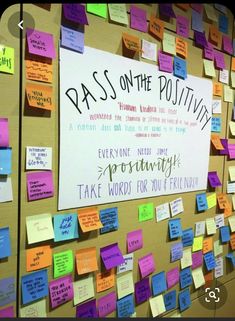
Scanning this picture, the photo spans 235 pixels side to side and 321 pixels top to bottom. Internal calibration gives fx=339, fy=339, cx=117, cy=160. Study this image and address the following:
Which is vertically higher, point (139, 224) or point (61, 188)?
point (61, 188)

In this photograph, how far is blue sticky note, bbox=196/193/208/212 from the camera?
→ 62.5 inches

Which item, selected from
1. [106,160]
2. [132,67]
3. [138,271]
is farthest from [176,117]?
[138,271]

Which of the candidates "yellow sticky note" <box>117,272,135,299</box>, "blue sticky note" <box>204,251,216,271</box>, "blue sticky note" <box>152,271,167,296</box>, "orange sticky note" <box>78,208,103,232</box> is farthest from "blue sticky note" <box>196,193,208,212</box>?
"orange sticky note" <box>78,208,103,232</box>

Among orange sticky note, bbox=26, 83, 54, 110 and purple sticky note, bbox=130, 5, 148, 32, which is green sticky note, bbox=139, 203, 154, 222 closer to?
orange sticky note, bbox=26, 83, 54, 110

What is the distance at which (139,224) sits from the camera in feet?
4.38

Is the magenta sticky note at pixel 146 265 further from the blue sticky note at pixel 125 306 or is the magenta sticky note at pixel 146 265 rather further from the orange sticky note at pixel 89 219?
the orange sticky note at pixel 89 219

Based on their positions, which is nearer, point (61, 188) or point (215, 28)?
point (61, 188)

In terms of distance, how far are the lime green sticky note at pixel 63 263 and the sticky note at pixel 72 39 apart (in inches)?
25.9

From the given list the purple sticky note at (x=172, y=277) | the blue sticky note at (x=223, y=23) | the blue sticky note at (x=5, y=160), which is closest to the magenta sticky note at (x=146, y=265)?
the purple sticky note at (x=172, y=277)

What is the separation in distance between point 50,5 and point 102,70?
257 mm

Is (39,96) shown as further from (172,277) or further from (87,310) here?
(172,277)

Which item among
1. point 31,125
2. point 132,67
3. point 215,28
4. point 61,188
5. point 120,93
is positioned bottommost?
point 61,188

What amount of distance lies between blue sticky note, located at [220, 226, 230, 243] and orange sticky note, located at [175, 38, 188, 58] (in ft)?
2.97

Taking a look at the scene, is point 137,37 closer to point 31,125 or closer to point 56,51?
point 56,51
